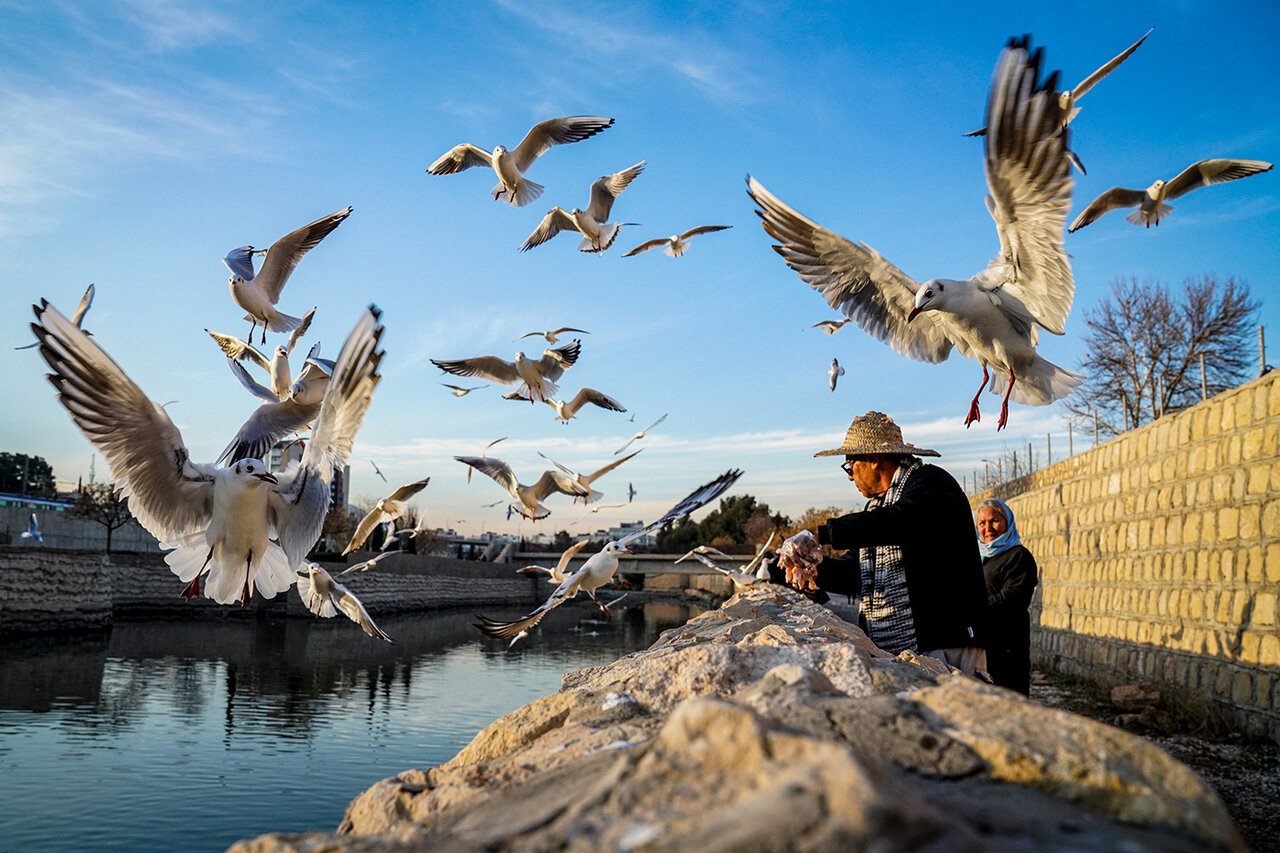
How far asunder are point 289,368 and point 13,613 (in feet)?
40.8

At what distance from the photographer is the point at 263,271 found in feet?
32.3

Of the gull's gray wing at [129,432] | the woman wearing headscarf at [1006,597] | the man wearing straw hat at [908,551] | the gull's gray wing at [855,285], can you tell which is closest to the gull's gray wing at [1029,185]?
the gull's gray wing at [855,285]

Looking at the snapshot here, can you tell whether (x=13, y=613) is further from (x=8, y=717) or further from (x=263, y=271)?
(x=263, y=271)

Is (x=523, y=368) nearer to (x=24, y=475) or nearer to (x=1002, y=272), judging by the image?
(x=1002, y=272)

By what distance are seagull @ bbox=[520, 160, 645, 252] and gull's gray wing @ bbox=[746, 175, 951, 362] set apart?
6.48 meters

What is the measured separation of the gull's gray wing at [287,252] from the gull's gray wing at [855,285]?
5.57 m

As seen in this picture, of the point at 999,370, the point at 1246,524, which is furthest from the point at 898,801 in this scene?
the point at 1246,524

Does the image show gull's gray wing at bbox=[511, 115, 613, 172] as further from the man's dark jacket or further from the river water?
the man's dark jacket

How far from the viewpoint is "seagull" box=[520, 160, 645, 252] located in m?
12.7

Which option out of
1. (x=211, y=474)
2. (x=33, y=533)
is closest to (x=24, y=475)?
(x=33, y=533)

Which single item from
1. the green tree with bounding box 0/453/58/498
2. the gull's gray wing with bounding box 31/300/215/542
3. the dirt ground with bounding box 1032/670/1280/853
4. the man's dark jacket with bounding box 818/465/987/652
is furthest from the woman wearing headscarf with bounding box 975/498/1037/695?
the green tree with bounding box 0/453/58/498

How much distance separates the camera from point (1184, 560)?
848 centimetres

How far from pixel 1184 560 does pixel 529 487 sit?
6.81m

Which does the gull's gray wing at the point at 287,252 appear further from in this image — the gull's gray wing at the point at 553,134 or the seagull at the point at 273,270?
the gull's gray wing at the point at 553,134
